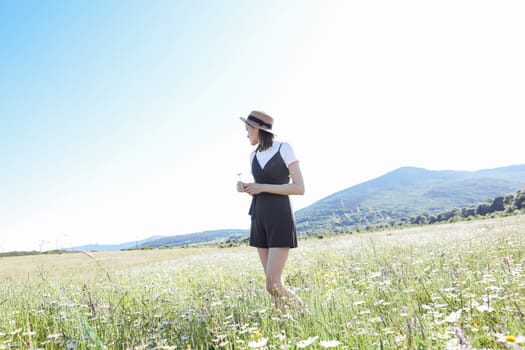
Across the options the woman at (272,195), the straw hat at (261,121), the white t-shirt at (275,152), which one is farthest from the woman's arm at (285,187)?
the straw hat at (261,121)

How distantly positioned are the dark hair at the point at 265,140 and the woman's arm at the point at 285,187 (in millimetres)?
494

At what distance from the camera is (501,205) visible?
81500mm

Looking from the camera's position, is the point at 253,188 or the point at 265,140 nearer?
the point at 253,188

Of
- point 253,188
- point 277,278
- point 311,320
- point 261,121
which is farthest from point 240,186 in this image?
point 311,320

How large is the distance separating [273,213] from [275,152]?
764mm

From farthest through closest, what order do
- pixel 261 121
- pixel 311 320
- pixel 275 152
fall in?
pixel 261 121, pixel 275 152, pixel 311 320

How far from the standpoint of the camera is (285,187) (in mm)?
4316

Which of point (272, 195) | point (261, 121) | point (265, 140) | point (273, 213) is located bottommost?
point (273, 213)

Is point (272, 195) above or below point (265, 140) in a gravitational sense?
below

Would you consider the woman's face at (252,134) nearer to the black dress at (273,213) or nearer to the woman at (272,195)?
the woman at (272,195)

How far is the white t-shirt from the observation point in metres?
4.46

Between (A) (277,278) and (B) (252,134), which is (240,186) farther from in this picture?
(A) (277,278)

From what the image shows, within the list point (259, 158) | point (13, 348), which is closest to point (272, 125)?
point (259, 158)

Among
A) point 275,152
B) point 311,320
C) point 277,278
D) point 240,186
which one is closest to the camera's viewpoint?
point 311,320
